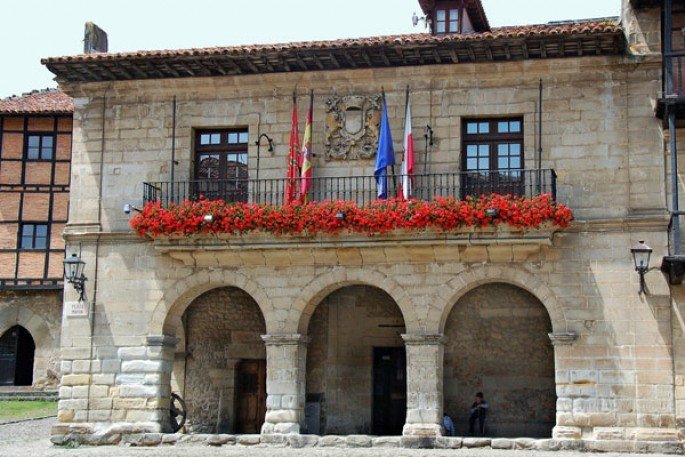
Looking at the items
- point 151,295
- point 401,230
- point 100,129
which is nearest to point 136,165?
point 100,129

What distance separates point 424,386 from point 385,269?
2.05m

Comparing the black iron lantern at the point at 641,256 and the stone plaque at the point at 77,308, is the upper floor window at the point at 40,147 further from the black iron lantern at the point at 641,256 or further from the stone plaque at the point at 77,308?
the black iron lantern at the point at 641,256

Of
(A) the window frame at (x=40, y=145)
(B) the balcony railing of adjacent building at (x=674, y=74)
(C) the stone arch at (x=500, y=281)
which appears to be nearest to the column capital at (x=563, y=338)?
(C) the stone arch at (x=500, y=281)

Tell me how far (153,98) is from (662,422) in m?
10.3

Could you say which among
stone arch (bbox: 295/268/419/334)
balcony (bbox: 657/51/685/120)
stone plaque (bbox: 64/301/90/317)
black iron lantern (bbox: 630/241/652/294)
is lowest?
stone plaque (bbox: 64/301/90/317)

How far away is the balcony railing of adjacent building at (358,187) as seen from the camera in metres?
17.9

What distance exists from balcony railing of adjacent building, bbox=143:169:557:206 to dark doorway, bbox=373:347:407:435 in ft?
10.7

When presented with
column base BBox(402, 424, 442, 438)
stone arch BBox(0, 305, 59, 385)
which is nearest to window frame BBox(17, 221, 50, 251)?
stone arch BBox(0, 305, 59, 385)

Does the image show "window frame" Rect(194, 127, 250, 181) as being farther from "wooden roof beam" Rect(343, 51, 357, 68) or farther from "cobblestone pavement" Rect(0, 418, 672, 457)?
"cobblestone pavement" Rect(0, 418, 672, 457)

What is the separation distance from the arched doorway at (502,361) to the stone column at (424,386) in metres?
1.77

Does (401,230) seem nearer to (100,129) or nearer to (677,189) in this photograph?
(677,189)

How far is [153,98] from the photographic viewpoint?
19.6 m

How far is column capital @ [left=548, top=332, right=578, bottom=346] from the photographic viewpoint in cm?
1722

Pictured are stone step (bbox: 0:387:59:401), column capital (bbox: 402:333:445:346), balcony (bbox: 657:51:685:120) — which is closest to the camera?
balcony (bbox: 657:51:685:120)
